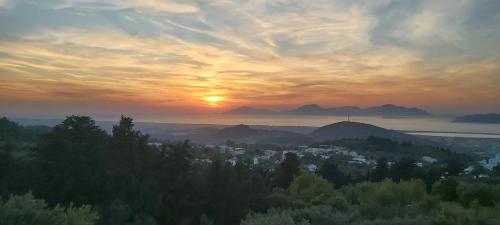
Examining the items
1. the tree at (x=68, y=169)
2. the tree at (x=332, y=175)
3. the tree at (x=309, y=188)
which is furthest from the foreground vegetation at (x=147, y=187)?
the tree at (x=332, y=175)

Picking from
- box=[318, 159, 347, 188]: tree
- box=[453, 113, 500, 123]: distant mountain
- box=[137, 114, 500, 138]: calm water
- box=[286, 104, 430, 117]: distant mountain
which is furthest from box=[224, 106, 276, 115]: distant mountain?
box=[318, 159, 347, 188]: tree

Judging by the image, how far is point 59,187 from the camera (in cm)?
2069

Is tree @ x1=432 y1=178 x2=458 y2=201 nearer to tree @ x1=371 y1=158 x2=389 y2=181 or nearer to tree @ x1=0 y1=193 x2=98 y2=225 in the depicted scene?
tree @ x1=0 y1=193 x2=98 y2=225

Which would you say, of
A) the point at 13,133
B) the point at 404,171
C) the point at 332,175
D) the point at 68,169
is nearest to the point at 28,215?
the point at 68,169

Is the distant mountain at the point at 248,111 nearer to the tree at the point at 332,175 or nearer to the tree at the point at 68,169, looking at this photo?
the tree at the point at 332,175

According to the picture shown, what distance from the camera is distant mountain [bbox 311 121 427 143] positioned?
126 m

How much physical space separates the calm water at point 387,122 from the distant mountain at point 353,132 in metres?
3.25

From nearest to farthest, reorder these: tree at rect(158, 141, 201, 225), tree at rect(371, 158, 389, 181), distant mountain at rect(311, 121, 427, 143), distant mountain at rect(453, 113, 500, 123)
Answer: tree at rect(158, 141, 201, 225) < tree at rect(371, 158, 389, 181) < distant mountain at rect(453, 113, 500, 123) < distant mountain at rect(311, 121, 427, 143)

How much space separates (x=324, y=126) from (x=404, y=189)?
131 meters

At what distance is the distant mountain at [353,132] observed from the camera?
126 meters

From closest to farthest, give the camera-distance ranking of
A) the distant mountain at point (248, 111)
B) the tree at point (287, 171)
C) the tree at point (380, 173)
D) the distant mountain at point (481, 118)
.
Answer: the tree at point (287, 171)
the tree at point (380, 173)
the distant mountain at point (481, 118)
the distant mountain at point (248, 111)

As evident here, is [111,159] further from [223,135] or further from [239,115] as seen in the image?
[239,115]

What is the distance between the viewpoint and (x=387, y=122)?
141m

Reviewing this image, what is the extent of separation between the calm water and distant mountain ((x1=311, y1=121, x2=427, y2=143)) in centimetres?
325
